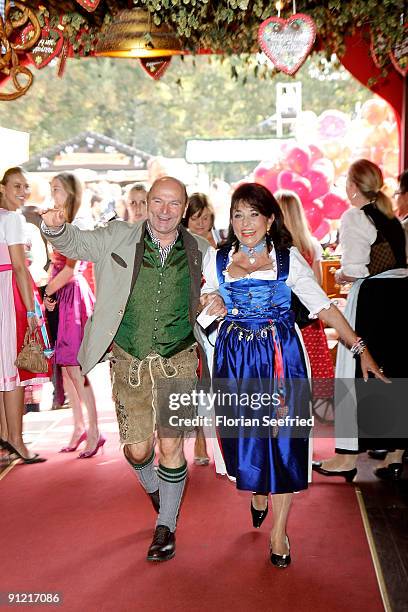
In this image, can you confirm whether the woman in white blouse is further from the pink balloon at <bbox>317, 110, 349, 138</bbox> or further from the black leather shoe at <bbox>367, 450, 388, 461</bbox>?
the pink balloon at <bbox>317, 110, 349, 138</bbox>

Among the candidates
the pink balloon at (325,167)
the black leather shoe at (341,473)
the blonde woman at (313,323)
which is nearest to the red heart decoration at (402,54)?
the blonde woman at (313,323)

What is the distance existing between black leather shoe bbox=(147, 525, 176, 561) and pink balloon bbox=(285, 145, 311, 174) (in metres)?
5.32

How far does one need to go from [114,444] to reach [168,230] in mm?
2402

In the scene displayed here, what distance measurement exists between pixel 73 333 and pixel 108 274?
5.95 ft

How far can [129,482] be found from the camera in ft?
14.9

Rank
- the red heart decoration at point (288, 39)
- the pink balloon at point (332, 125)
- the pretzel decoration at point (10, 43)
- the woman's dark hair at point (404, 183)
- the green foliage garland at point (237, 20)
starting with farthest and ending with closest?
1. the pink balloon at point (332, 125)
2. the green foliage garland at point (237, 20)
3. the woman's dark hair at point (404, 183)
4. the red heart decoration at point (288, 39)
5. the pretzel decoration at point (10, 43)

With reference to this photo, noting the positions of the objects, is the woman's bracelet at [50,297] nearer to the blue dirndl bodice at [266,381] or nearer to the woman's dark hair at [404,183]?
the blue dirndl bodice at [266,381]

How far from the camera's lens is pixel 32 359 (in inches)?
177

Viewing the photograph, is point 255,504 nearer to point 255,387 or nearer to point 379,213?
point 255,387

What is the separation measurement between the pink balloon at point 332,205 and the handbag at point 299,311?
475cm

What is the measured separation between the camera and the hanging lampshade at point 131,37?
4012 millimetres

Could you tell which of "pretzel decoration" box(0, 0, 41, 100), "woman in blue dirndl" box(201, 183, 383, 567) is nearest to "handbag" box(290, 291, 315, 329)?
"woman in blue dirndl" box(201, 183, 383, 567)

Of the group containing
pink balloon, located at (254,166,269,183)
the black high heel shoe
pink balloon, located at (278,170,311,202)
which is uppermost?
pink balloon, located at (254,166,269,183)

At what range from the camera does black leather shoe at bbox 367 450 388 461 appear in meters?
4.95
